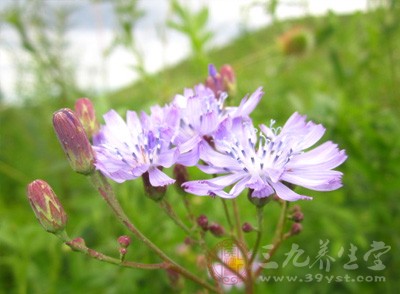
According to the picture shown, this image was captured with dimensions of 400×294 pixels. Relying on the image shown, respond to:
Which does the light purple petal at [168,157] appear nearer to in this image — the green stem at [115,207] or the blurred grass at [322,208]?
the green stem at [115,207]

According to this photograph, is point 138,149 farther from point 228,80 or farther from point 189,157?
point 228,80

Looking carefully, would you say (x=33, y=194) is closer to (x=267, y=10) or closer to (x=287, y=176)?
(x=287, y=176)

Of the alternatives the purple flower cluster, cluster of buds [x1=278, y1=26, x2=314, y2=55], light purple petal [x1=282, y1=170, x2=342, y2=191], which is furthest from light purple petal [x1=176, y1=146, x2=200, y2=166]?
cluster of buds [x1=278, y1=26, x2=314, y2=55]

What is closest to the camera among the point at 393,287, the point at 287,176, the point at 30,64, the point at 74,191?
the point at 287,176

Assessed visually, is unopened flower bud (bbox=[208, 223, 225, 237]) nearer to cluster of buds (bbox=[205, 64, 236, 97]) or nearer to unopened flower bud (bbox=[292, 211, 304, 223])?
unopened flower bud (bbox=[292, 211, 304, 223])

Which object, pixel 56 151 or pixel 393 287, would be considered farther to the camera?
pixel 56 151

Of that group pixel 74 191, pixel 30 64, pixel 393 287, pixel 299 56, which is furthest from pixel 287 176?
pixel 30 64
